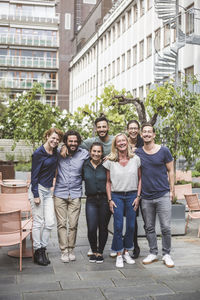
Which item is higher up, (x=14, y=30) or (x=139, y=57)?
(x=14, y=30)

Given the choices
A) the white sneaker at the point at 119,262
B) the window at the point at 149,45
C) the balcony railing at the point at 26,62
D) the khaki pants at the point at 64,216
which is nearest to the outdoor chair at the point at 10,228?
the khaki pants at the point at 64,216

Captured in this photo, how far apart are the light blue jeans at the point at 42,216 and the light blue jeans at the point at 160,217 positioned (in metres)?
1.41

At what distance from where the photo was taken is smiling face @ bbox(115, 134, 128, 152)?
21.3 feet

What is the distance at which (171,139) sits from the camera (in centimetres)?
1030

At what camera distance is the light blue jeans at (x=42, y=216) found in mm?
6516

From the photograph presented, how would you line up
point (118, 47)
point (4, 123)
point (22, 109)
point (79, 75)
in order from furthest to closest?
point (79, 75)
point (118, 47)
point (4, 123)
point (22, 109)

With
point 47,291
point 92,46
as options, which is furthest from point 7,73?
point 47,291

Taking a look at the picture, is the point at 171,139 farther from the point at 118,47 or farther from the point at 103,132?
the point at 118,47

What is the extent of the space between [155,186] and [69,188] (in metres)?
1.28

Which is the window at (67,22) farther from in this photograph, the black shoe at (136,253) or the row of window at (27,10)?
the black shoe at (136,253)

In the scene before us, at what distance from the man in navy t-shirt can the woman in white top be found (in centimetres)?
15

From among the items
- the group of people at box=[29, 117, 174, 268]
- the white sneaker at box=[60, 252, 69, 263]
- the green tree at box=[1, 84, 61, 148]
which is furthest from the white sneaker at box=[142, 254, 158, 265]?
the green tree at box=[1, 84, 61, 148]

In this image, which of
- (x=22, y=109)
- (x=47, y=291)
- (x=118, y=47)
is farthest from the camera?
(x=118, y=47)

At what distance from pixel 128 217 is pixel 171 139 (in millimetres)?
4113
